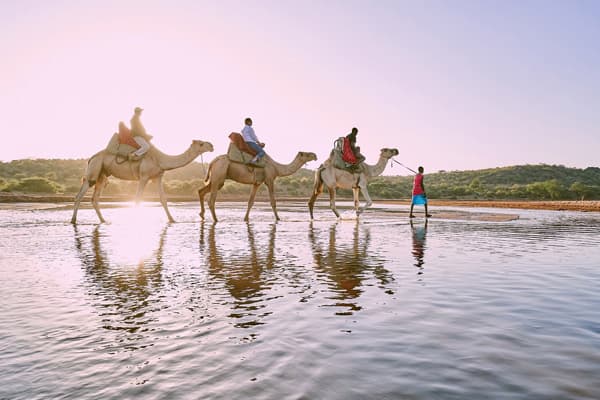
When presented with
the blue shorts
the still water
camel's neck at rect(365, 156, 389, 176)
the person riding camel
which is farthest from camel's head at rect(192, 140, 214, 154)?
the still water

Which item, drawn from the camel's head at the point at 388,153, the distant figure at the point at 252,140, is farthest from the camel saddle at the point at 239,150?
the camel's head at the point at 388,153

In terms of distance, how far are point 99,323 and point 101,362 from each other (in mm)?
1038

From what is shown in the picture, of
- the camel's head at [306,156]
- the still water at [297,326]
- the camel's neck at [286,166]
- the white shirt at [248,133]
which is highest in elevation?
the white shirt at [248,133]

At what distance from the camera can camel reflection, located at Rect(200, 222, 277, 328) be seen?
4.68m

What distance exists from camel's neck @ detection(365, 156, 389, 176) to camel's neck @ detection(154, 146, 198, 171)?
25.2 ft

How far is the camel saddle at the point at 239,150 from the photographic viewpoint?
17.8m

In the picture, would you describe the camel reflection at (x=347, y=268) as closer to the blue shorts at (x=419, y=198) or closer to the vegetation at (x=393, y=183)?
the blue shorts at (x=419, y=198)

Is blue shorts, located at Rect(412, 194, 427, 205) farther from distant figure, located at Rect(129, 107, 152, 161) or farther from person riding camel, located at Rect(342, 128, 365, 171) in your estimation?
distant figure, located at Rect(129, 107, 152, 161)

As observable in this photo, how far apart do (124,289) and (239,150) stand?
41.4 feet

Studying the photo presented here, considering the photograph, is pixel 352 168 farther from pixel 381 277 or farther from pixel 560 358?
pixel 560 358

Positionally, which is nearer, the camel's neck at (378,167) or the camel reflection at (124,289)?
the camel reflection at (124,289)

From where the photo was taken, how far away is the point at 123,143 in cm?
1683

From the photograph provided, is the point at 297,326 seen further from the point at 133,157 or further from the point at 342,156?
the point at 342,156

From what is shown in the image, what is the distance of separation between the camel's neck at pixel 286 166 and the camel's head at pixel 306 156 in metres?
0.14
